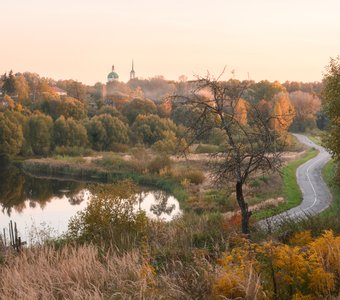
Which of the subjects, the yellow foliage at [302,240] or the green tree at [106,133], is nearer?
the yellow foliage at [302,240]

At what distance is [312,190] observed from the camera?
31719 millimetres

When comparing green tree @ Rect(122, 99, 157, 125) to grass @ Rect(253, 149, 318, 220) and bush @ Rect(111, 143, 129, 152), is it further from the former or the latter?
grass @ Rect(253, 149, 318, 220)

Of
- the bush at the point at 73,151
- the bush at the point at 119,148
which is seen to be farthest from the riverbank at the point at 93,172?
the bush at the point at 119,148

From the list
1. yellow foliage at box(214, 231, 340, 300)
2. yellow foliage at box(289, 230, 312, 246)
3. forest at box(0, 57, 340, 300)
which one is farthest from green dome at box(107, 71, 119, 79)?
yellow foliage at box(214, 231, 340, 300)

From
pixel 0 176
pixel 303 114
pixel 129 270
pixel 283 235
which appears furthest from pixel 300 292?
pixel 303 114

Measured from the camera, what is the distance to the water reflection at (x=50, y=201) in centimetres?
2925

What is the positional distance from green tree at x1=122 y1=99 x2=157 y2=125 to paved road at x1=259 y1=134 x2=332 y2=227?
34.2m

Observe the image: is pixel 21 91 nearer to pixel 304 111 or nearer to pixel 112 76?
pixel 304 111

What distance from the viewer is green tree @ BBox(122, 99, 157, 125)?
258ft

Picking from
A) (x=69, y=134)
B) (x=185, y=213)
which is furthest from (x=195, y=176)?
(x=69, y=134)

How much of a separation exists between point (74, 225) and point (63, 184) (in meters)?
29.7

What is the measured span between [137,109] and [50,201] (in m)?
44.5

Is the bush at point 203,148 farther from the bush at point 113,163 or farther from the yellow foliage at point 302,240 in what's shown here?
the yellow foliage at point 302,240

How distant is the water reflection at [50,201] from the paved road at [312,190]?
6.85m
